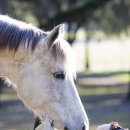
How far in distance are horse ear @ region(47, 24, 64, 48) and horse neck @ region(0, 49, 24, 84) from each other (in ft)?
0.82

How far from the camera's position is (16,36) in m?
3.86

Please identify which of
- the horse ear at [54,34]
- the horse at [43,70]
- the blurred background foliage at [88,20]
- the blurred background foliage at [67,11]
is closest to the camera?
the horse ear at [54,34]

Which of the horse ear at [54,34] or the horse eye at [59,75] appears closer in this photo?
the horse ear at [54,34]

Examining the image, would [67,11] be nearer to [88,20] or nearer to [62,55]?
[88,20]

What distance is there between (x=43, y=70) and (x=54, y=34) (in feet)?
1.04

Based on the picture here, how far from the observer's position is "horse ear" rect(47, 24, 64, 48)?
12.3ft

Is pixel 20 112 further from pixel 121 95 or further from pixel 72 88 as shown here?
pixel 72 88

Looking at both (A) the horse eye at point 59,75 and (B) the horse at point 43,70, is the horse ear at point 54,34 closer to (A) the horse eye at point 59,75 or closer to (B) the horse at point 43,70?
(B) the horse at point 43,70

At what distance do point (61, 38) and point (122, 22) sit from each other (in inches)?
705

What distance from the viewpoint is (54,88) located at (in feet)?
12.8

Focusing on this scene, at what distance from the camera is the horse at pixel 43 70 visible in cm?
385

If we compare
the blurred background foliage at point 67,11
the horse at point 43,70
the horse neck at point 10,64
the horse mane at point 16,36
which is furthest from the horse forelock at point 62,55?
the blurred background foliage at point 67,11

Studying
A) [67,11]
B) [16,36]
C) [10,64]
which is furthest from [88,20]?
[16,36]

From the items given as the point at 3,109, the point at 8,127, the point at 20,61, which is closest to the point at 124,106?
the point at 3,109
